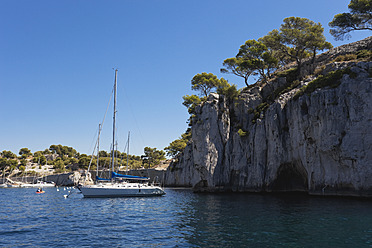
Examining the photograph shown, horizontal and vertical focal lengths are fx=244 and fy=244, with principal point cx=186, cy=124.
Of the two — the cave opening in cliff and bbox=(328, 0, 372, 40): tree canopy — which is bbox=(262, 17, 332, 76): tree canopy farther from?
the cave opening in cliff

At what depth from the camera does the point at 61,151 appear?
178m

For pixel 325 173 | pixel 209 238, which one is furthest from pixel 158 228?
pixel 325 173

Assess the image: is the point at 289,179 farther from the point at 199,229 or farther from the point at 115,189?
the point at 199,229

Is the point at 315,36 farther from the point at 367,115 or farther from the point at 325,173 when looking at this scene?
the point at 325,173

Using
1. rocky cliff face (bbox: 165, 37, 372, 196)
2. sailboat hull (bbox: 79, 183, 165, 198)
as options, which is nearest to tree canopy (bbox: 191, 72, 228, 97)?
rocky cliff face (bbox: 165, 37, 372, 196)

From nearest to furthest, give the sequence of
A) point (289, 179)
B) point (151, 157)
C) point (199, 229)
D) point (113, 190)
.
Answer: point (199, 229), point (113, 190), point (289, 179), point (151, 157)

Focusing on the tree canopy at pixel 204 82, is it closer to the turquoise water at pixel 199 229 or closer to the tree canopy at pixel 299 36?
the tree canopy at pixel 299 36

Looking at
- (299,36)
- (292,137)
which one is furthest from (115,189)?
(299,36)

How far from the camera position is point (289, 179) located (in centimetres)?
4691

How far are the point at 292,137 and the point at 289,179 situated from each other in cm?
1033

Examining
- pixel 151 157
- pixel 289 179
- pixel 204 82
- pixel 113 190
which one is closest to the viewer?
pixel 113 190

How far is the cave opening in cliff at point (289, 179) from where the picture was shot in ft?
142

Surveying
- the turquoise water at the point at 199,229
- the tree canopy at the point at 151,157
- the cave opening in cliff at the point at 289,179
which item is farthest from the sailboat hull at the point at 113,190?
the tree canopy at the point at 151,157

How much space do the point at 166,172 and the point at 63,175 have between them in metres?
56.3
